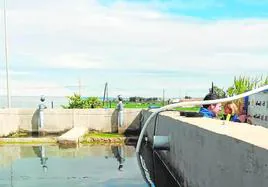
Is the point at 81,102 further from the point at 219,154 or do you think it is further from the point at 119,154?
the point at 219,154

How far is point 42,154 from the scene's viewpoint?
1301 centimetres

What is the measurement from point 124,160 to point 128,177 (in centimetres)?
263

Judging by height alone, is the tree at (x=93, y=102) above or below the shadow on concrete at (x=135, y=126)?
above

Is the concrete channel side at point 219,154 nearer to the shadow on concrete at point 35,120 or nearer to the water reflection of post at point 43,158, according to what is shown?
the water reflection of post at point 43,158

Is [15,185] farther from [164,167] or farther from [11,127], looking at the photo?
[11,127]

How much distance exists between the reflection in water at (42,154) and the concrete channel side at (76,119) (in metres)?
4.18

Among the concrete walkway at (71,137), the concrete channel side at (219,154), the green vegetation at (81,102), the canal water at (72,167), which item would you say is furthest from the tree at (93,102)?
the concrete channel side at (219,154)

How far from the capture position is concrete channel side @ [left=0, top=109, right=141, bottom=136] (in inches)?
738

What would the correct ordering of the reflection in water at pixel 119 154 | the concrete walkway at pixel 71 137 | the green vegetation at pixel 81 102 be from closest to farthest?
1. the reflection in water at pixel 119 154
2. the concrete walkway at pixel 71 137
3. the green vegetation at pixel 81 102

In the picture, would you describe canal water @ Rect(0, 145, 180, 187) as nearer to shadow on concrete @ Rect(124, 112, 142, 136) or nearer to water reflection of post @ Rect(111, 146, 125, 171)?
water reflection of post @ Rect(111, 146, 125, 171)

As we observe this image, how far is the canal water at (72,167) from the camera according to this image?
8.80 meters

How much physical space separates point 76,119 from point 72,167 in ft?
27.4

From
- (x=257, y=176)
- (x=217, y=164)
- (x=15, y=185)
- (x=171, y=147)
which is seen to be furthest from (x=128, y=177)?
(x=257, y=176)

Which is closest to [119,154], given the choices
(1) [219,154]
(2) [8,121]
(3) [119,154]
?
(3) [119,154]
